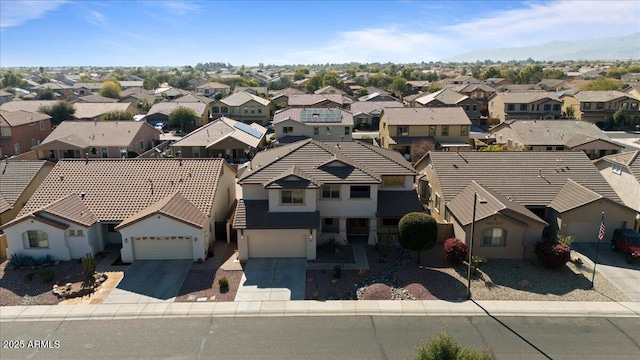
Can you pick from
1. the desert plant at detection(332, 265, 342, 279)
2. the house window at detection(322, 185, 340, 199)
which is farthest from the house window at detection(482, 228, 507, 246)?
the house window at detection(322, 185, 340, 199)

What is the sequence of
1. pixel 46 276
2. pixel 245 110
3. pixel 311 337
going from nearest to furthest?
pixel 311 337, pixel 46 276, pixel 245 110

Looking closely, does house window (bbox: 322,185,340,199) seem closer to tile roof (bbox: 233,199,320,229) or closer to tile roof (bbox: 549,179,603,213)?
tile roof (bbox: 233,199,320,229)

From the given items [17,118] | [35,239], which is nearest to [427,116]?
[35,239]

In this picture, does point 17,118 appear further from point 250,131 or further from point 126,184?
point 126,184

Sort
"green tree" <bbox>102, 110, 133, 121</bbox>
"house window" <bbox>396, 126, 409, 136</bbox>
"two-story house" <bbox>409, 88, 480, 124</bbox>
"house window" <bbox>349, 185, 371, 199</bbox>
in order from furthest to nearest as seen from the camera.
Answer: "two-story house" <bbox>409, 88, 480, 124</bbox>
"green tree" <bbox>102, 110, 133, 121</bbox>
"house window" <bbox>396, 126, 409, 136</bbox>
"house window" <bbox>349, 185, 371, 199</bbox>

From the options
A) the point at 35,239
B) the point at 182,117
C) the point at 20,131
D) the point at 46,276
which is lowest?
the point at 46,276

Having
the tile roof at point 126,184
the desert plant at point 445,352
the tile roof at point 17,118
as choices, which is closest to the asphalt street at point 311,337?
the desert plant at point 445,352

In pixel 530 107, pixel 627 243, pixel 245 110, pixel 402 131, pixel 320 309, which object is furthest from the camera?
pixel 245 110
